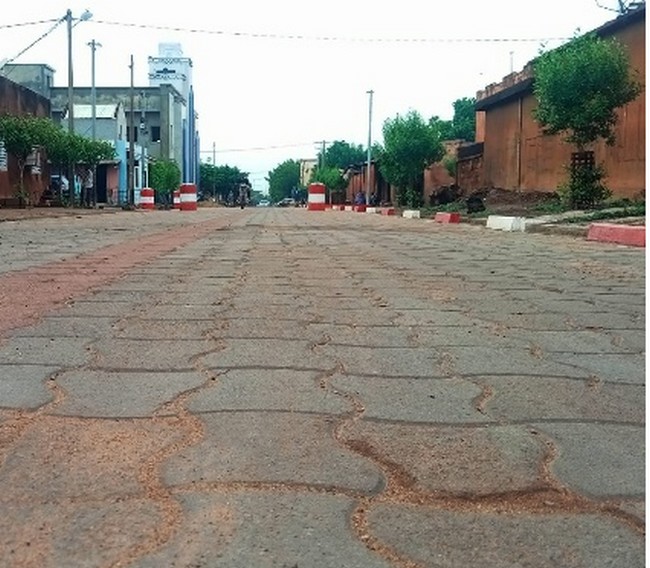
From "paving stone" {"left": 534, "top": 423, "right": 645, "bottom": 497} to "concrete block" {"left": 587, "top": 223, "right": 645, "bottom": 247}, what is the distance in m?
8.63

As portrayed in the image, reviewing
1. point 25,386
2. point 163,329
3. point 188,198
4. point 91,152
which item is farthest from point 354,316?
point 188,198

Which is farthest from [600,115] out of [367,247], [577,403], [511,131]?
[577,403]

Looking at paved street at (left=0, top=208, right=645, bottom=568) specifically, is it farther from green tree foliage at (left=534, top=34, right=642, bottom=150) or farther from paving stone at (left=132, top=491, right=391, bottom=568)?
green tree foliage at (left=534, top=34, right=642, bottom=150)

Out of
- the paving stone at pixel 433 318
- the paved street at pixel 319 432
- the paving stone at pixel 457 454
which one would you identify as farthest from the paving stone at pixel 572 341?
the paving stone at pixel 457 454

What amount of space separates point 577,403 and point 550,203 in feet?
62.8

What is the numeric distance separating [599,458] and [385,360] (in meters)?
1.25

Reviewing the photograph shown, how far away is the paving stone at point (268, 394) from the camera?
253 cm

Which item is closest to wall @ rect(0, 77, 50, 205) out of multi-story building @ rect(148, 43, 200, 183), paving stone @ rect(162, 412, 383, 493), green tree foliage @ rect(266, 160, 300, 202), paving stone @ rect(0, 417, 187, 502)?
paving stone @ rect(0, 417, 187, 502)

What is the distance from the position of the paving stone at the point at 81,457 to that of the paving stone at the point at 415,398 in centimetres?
66

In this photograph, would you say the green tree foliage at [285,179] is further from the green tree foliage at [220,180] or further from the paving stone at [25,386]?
the paving stone at [25,386]

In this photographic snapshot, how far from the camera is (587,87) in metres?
16.1

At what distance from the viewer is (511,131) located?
28.0 meters

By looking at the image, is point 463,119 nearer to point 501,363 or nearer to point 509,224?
point 509,224

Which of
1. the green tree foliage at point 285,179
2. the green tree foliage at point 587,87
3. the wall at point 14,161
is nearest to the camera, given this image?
the green tree foliage at point 587,87
